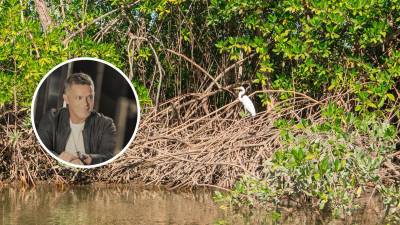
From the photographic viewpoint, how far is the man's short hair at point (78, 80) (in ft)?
23.5

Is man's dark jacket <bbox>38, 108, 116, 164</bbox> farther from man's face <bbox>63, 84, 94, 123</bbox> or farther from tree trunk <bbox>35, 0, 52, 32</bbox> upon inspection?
tree trunk <bbox>35, 0, 52, 32</bbox>

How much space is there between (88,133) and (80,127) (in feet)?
0.28

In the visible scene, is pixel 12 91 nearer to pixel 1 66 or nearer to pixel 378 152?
pixel 1 66

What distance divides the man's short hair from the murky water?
42.7 inches

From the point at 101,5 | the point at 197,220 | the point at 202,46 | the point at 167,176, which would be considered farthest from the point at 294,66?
the point at 197,220

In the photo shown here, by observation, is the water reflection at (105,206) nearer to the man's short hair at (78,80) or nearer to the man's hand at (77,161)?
the man's hand at (77,161)

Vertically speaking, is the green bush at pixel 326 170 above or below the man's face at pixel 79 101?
below

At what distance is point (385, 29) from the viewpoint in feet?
26.2

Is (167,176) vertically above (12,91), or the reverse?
(12,91)

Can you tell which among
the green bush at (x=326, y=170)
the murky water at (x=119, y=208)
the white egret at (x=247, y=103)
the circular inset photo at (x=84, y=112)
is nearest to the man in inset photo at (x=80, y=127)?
the circular inset photo at (x=84, y=112)

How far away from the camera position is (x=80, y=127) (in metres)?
7.02

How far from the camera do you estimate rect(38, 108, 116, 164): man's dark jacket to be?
693cm

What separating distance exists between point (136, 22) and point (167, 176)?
2.03 metres

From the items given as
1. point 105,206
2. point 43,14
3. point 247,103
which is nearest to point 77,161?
point 105,206
